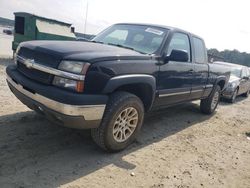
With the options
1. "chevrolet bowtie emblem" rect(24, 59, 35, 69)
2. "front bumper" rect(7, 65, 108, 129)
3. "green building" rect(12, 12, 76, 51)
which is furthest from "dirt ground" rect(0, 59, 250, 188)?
"green building" rect(12, 12, 76, 51)

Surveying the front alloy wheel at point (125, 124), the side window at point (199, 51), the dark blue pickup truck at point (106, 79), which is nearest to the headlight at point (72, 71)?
the dark blue pickup truck at point (106, 79)

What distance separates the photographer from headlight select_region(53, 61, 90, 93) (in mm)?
3387

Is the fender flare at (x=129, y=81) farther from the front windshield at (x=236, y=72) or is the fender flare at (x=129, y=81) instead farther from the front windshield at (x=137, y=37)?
the front windshield at (x=236, y=72)

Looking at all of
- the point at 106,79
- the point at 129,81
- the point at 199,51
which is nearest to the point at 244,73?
the point at 199,51

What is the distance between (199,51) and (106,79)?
11.4 feet

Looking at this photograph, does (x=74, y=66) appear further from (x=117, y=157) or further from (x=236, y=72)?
(x=236, y=72)

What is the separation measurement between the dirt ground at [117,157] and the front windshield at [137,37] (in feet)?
5.25

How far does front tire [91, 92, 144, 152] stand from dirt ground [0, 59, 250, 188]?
20cm

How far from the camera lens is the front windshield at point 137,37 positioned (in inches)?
188

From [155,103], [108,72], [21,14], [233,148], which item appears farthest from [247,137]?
[21,14]

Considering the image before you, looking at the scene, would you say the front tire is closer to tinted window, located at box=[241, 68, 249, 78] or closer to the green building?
tinted window, located at box=[241, 68, 249, 78]

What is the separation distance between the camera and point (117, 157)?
4059 millimetres

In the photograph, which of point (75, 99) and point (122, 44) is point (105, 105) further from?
point (122, 44)

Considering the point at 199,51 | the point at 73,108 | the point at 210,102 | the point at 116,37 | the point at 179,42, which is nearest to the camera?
the point at 73,108
